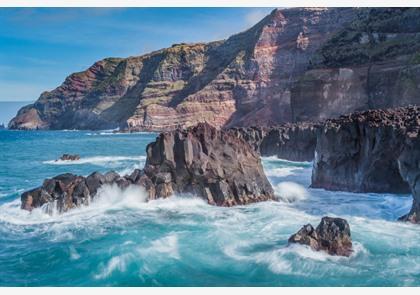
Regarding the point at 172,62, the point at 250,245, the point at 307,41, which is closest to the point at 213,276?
the point at 250,245

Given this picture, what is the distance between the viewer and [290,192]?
28.9m

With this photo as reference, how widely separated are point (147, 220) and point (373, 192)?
1382cm

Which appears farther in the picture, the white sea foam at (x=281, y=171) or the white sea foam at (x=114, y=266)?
the white sea foam at (x=281, y=171)

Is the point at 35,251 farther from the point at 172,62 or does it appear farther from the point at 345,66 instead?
the point at 172,62

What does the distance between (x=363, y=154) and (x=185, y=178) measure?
36.6 feet

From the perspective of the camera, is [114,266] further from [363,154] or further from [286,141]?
[286,141]

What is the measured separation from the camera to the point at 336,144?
31.3m

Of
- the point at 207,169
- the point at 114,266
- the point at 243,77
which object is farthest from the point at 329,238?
the point at 243,77

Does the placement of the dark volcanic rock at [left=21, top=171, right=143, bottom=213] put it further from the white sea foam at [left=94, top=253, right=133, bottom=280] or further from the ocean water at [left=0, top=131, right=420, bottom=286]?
the white sea foam at [left=94, top=253, right=133, bottom=280]

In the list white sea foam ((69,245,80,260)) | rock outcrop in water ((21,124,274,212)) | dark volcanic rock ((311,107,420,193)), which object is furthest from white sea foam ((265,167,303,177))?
white sea foam ((69,245,80,260))

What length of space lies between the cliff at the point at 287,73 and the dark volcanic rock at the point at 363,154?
43163 millimetres

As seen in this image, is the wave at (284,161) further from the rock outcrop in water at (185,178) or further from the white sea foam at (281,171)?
the rock outcrop in water at (185,178)

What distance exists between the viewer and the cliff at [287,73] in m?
81.1

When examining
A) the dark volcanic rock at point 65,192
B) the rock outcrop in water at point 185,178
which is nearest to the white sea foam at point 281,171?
the rock outcrop in water at point 185,178
